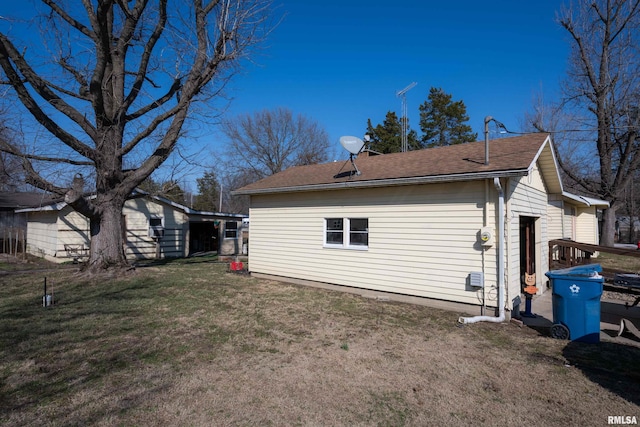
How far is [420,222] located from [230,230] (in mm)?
15445

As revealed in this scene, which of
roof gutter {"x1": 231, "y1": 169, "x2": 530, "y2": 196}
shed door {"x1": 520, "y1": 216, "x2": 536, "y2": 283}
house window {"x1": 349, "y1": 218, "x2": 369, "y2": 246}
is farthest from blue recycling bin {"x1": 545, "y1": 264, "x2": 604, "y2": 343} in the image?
house window {"x1": 349, "y1": 218, "x2": 369, "y2": 246}

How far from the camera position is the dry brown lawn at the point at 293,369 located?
334 centimetres

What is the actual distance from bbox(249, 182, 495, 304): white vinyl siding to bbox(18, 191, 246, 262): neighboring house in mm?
7327

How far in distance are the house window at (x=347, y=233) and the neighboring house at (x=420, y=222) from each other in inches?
1.1

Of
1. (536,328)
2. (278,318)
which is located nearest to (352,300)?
(278,318)

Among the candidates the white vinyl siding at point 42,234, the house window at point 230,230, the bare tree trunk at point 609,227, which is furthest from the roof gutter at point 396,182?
the bare tree trunk at point 609,227

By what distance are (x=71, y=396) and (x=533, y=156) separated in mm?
7969

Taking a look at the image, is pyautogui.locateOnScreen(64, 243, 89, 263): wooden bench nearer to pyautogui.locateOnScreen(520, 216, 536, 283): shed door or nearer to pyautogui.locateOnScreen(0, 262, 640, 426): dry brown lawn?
pyautogui.locateOnScreen(0, 262, 640, 426): dry brown lawn

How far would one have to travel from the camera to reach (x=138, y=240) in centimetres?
1731

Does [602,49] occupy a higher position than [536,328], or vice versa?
[602,49]

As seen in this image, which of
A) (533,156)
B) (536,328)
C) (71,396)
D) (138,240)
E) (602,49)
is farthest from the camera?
(602,49)

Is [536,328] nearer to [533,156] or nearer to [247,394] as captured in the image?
[533,156]

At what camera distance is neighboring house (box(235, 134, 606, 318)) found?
22.3 feet

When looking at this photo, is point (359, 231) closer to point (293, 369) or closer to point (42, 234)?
point (293, 369)
